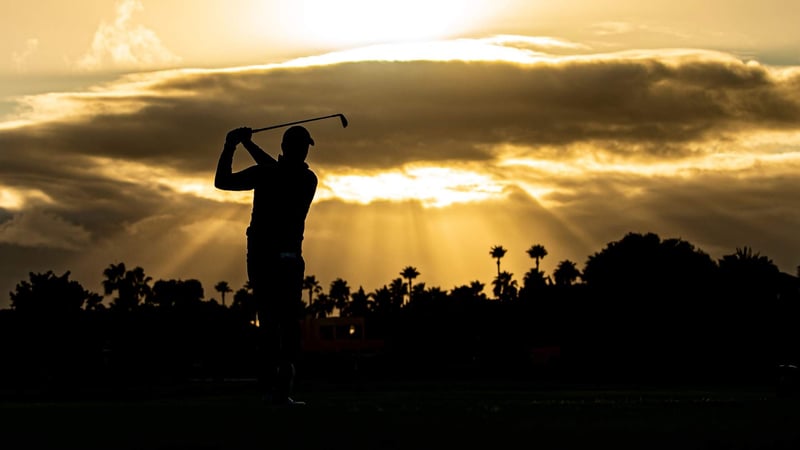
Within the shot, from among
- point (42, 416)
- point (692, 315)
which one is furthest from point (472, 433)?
point (692, 315)

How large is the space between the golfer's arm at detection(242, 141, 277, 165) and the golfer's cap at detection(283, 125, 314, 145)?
281 mm

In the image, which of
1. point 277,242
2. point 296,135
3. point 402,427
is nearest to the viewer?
point 402,427

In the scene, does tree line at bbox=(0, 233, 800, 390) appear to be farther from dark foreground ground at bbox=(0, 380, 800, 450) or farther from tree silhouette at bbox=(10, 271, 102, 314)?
dark foreground ground at bbox=(0, 380, 800, 450)

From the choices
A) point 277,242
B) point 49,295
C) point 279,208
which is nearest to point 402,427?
point 277,242

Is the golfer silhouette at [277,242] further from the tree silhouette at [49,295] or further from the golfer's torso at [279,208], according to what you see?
the tree silhouette at [49,295]

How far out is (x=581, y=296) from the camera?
5285 inches

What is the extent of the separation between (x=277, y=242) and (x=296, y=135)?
3.80 feet

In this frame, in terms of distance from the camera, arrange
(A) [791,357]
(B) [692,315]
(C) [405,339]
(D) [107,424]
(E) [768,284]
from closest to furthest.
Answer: (D) [107,424] < (A) [791,357] < (B) [692,315] < (E) [768,284] < (C) [405,339]

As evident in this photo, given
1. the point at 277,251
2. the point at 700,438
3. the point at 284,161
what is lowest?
the point at 700,438

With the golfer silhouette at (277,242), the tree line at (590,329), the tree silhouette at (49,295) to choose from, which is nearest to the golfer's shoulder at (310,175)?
the golfer silhouette at (277,242)

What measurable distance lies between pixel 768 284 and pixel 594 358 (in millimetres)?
31737

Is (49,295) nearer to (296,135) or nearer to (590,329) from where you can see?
(590,329)

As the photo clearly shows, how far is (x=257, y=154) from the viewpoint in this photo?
49.6 feet

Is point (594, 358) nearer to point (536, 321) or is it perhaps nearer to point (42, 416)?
point (536, 321)
